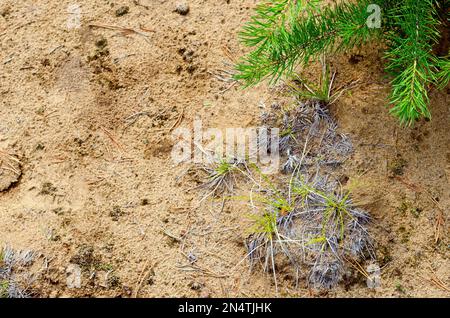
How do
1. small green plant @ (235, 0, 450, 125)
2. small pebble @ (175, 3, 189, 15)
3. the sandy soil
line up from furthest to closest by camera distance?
1. small pebble @ (175, 3, 189, 15)
2. the sandy soil
3. small green plant @ (235, 0, 450, 125)

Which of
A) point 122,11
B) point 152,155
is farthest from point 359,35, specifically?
point 122,11

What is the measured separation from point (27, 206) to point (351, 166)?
147 centimetres

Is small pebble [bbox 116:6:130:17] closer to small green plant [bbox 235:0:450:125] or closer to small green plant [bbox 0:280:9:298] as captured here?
small green plant [bbox 235:0:450:125]

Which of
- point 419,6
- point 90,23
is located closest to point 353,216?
point 419,6

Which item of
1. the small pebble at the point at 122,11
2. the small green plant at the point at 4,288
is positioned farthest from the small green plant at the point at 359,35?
the small green plant at the point at 4,288

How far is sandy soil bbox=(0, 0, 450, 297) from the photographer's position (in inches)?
88.6

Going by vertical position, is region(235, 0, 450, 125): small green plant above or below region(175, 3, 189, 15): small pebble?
above

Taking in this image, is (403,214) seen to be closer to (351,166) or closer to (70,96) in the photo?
(351,166)

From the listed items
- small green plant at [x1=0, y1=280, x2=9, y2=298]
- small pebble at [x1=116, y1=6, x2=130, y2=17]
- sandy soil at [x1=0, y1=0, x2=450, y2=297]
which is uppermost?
small pebble at [x1=116, y1=6, x2=130, y2=17]

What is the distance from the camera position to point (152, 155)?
243 cm

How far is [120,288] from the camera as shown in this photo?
2.26 m

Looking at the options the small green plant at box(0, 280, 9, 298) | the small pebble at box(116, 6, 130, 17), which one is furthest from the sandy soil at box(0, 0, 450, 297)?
the small green plant at box(0, 280, 9, 298)

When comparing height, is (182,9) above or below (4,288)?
above

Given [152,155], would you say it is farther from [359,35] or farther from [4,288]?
[359,35]
